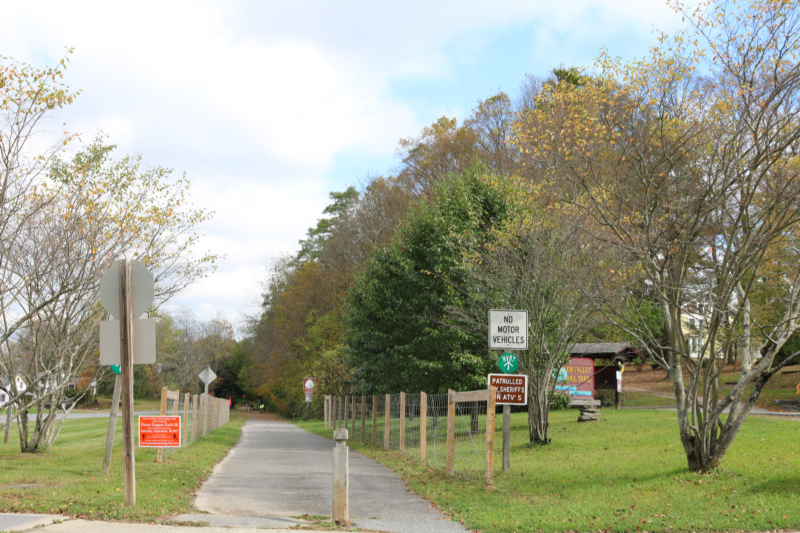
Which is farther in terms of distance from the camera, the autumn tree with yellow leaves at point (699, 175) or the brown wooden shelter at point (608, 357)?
the brown wooden shelter at point (608, 357)

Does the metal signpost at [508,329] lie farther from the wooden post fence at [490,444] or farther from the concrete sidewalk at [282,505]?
the concrete sidewalk at [282,505]

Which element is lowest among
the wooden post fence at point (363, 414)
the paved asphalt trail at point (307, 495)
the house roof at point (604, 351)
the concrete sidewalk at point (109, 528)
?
the wooden post fence at point (363, 414)

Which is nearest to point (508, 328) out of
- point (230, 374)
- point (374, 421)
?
point (374, 421)

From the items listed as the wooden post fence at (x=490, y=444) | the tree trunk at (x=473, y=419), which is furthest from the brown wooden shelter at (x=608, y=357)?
the wooden post fence at (x=490, y=444)

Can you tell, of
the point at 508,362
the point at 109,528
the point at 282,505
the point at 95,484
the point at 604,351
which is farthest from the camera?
the point at 604,351

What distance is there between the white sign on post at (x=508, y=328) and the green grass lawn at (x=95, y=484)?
562 cm

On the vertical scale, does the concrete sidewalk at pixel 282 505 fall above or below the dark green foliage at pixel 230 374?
above

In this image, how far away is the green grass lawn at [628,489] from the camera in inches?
309

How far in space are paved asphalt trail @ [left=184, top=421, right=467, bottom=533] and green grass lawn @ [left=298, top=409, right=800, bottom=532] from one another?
407 mm

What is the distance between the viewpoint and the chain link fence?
11016 millimetres

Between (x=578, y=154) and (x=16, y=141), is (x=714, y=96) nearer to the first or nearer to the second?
(x=578, y=154)

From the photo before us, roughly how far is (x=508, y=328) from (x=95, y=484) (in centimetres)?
711

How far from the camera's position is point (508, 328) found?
12047mm

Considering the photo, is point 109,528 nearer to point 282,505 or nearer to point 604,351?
point 282,505
